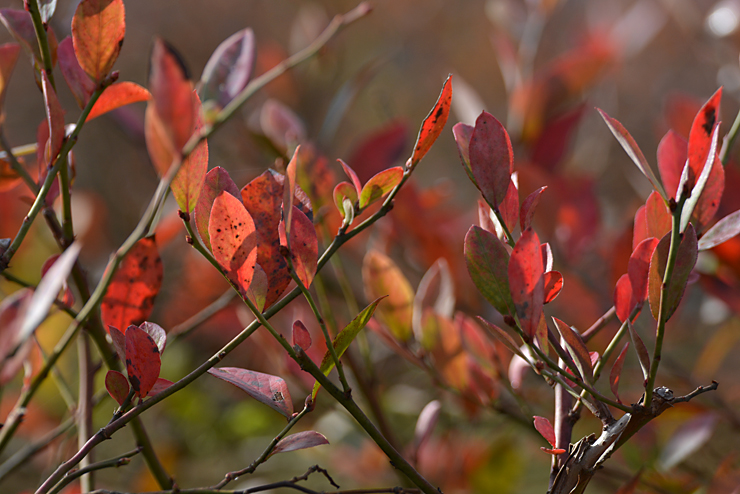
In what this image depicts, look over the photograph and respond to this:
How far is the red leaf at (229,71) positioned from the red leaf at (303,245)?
7.3 inches

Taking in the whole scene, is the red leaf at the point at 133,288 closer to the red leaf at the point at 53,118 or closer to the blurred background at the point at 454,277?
the red leaf at the point at 53,118

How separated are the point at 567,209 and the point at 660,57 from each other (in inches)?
118

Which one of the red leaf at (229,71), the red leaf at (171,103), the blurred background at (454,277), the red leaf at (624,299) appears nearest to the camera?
the red leaf at (171,103)

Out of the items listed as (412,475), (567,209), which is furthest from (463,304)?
(412,475)

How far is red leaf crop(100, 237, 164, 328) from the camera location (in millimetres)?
361

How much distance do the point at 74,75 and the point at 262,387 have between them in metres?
0.22

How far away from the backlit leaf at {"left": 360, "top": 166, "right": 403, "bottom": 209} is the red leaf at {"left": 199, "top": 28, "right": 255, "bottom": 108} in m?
0.17

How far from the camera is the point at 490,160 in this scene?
29 cm

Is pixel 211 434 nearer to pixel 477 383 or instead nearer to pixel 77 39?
pixel 477 383

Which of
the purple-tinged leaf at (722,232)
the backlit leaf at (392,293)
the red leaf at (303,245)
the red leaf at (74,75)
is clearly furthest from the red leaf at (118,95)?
the purple-tinged leaf at (722,232)

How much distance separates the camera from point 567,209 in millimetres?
660

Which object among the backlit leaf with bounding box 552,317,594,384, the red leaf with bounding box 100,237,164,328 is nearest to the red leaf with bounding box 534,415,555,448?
the backlit leaf with bounding box 552,317,594,384

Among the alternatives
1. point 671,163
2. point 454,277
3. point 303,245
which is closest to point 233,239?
point 303,245

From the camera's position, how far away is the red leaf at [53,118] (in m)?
0.29
